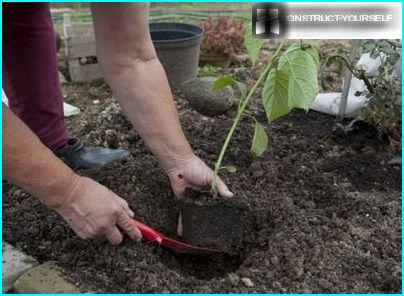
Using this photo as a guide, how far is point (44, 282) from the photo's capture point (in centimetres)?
166

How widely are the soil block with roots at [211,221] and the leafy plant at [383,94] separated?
83cm

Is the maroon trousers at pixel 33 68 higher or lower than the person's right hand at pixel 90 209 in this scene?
higher

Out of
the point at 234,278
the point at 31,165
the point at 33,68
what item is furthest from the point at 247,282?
the point at 33,68

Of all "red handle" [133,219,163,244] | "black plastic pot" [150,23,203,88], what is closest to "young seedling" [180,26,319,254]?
"red handle" [133,219,163,244]

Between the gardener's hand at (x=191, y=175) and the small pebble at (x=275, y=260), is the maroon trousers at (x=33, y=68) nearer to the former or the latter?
the gardener's hand at (x=191, y=175)

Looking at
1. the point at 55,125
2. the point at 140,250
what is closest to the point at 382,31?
the point at 140,250

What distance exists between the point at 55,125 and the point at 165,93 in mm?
756

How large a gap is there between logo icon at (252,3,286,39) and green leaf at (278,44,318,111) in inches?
9.4

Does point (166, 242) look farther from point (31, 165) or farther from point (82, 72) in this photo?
point (82, 72)

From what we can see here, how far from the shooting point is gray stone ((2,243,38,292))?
1738 mm

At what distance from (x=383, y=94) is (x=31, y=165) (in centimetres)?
152

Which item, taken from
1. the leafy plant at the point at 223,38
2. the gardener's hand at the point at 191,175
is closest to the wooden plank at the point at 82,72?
the leafy plant at the point at 223,38

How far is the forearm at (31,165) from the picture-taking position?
150 cm

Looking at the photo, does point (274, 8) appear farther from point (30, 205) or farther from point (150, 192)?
point (30, 205)
